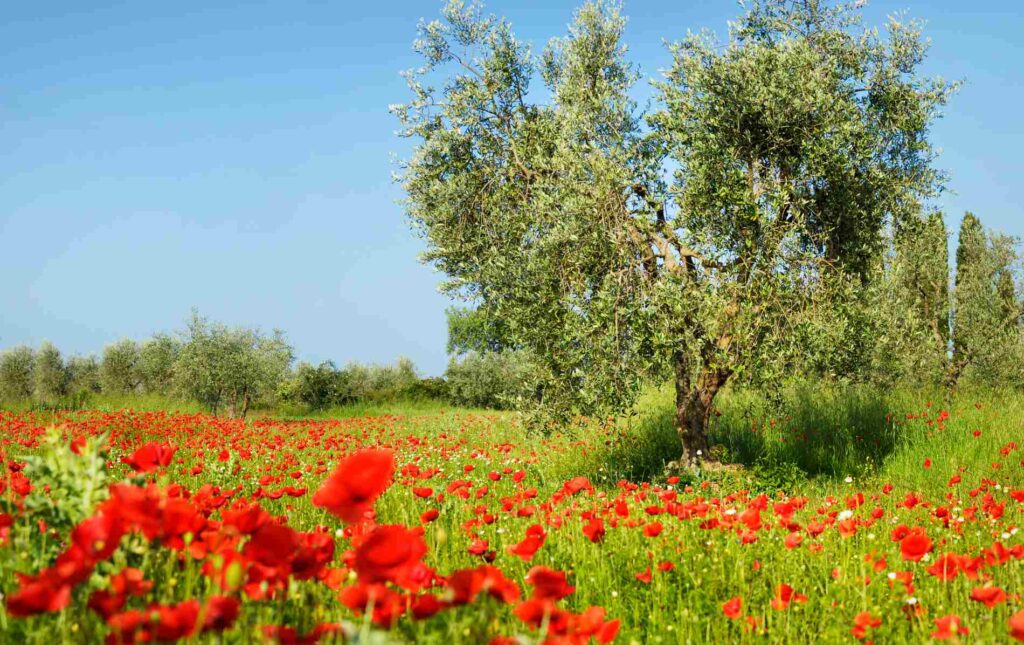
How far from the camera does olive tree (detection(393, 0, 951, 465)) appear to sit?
11.5 meters

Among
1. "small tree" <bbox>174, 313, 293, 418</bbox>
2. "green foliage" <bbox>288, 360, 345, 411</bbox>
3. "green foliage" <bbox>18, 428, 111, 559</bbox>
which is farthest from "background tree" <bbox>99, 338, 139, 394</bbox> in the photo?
"green foliage" <bbox>18, 428, 111, 559</bbox>

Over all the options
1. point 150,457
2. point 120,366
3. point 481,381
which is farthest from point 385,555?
point 120,366

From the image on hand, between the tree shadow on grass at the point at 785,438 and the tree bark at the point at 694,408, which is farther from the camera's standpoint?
the tree shadow on grass at the point at 785,438

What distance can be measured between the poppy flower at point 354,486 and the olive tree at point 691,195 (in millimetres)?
9078

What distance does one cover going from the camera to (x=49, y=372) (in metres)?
61.3

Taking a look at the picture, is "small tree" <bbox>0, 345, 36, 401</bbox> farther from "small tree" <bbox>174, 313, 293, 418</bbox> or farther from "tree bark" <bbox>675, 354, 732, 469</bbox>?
"tree bark" <bbox>675, 354, 732, 469</bbox>

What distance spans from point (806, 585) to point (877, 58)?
1105 cm

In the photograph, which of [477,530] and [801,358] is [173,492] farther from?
[801,358]

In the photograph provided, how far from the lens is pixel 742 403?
1806 centimetres

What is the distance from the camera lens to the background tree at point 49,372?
60938 mm

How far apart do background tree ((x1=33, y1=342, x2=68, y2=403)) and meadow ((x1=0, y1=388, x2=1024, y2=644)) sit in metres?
58.2

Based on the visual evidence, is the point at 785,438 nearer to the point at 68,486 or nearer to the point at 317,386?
the point at 68,486

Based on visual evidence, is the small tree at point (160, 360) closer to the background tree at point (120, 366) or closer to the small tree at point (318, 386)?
the background tree at point (120, 366)

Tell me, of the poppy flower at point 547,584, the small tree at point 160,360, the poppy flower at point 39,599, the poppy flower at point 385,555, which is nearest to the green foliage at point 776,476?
the poppy flower at point 547,584
